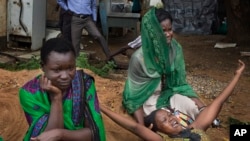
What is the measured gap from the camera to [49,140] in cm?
285

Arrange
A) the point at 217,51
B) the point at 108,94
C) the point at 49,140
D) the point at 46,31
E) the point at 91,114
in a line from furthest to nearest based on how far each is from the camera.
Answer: the point at 217,51
the point at 46,31
the point at 108,94
the point at 91,114
the point at 49,140

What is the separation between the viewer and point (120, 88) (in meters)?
6.04

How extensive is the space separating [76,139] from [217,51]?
847 cm

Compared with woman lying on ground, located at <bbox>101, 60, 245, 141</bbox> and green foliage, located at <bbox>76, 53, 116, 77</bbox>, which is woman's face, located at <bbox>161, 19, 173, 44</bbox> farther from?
green foliage, located at <bbox>76, 53, 116, 77</bbox>

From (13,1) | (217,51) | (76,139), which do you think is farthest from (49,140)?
(217,51)

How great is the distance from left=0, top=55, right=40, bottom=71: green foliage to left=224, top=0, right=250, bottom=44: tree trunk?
5625mm

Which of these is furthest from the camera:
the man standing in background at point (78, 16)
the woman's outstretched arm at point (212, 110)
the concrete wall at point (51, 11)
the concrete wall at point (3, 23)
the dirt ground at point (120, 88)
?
the concrete wall at point (51, 11)

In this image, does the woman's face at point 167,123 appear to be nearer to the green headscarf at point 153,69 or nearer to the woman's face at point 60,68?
the green headscarf at point 153,69

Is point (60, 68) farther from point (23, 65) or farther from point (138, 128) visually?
point (23, 65)

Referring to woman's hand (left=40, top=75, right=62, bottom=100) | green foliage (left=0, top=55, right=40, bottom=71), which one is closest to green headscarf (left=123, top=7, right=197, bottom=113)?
woman's hand (left=40, top=75, right=62, bottom=100)

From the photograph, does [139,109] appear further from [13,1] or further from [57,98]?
[13,1]

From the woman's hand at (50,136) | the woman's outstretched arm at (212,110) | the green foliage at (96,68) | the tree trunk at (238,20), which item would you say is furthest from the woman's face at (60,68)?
the tree trunk at (238,20)

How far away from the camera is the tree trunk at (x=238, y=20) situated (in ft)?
36.9

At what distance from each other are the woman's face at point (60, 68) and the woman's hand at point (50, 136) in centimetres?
29
